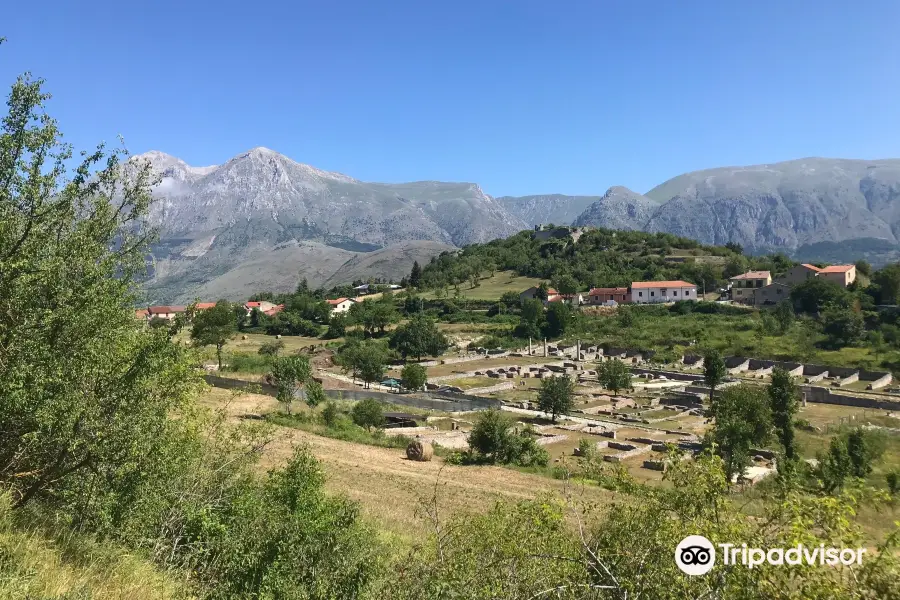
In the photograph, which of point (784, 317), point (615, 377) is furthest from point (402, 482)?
point (784, 317)

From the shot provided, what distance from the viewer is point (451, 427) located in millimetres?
32875

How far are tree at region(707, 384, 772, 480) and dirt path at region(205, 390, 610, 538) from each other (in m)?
7.92

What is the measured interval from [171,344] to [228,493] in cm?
416

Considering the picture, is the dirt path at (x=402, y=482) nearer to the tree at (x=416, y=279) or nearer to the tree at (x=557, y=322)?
the tree at (x=557, y=322)

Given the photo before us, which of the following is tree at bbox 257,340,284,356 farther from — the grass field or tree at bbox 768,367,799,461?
tree at bbox 768,367,799,461

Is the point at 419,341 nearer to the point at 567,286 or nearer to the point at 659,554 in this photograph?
the point at 567,286

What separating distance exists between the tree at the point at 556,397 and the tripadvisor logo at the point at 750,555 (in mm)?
32263

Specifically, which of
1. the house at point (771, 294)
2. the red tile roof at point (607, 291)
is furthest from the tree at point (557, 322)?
the house at point (771, 294)

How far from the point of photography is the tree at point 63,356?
6.21 meters

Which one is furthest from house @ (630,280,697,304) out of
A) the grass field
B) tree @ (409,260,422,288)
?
tree @ (409,260,422,288)

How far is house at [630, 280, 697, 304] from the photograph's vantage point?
89.6 metres

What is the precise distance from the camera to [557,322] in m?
80.0

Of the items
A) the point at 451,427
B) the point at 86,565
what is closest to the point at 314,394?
the point at 451,427

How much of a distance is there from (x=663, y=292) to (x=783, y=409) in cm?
6370
